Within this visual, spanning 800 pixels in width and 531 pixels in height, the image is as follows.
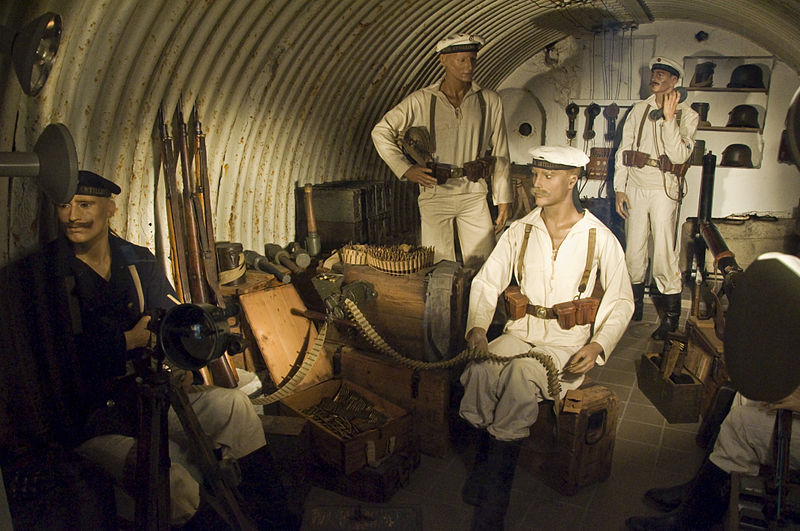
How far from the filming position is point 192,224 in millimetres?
5148

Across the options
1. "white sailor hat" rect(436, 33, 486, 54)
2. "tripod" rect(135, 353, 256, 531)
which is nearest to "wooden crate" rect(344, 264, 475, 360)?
"white sailor hat" rect(436, 33, 486, 54)

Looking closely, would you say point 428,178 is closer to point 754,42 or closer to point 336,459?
point 336,459

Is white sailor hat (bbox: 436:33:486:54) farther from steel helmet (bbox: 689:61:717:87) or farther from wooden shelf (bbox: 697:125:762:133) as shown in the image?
wooden shelf (bbox: 697:125:762:133)

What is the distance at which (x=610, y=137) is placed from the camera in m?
10.2

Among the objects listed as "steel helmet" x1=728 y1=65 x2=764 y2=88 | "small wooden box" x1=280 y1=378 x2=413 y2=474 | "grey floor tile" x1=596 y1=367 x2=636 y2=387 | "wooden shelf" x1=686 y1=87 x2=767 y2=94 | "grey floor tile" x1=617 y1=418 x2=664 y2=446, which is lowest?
"grey floor tile" x1=617 y1=418 x2=664 y2=446

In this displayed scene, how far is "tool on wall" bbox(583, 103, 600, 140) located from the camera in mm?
10117

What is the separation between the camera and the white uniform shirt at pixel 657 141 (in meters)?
7.11

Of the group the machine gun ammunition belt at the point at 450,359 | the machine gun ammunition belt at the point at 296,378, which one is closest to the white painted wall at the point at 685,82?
the machine gun ammunition belt at the point at 450,359

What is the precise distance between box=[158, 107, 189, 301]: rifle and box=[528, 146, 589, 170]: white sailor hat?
2.87m

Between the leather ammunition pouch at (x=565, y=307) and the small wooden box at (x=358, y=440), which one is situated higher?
the leather ammunition pouch at (x=565, y=307)

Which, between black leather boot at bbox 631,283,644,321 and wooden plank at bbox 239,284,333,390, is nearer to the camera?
wooden plank at bbox 239,284,333,390

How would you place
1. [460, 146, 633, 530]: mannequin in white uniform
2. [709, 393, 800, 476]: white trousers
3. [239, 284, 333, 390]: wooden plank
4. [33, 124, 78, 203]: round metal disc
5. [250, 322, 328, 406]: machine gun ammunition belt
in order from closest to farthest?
[33, 124, 78, 203]: round metal disc, [709, 393, 800, 476]: white trousers, [460, 146, 633, 530]: mannequin in white uniform, [250, 322, 328, 406]: machine gun ammunition belt, [239, 284, 333, 390]: wooden plank

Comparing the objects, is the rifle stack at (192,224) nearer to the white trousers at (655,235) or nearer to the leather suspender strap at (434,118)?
the leather suspender strap at (434,118)

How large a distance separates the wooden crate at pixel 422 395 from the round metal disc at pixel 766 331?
2.42 m
